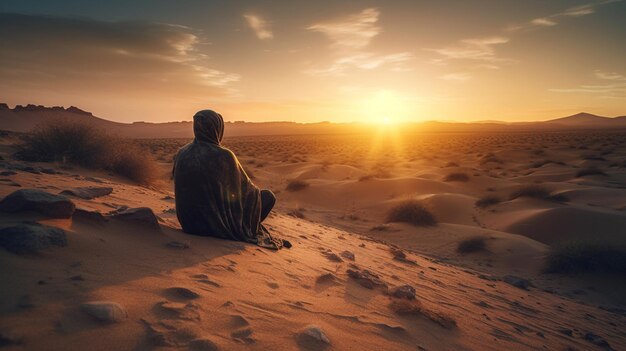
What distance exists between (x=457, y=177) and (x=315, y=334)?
18077 millimetres

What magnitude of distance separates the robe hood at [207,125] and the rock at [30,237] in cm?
191

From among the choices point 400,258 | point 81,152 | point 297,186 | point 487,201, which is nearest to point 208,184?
point 400,258

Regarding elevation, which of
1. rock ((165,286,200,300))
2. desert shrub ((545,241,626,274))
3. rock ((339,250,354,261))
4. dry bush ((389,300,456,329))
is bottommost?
desert shrub ((545,241,626,274))

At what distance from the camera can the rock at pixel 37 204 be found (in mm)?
3459

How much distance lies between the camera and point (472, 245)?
9.82m

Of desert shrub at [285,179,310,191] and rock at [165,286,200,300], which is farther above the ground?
rock at [165,286,200,300]

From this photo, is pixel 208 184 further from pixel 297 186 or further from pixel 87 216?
pixel 297 186

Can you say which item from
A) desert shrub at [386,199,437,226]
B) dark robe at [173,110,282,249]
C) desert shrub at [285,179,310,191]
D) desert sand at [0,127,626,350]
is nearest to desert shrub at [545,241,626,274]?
desert sand at [0,127,626,350]

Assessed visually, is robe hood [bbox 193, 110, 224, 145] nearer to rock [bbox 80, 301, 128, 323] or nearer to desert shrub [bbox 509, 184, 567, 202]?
rock [bbox 80, 301, 128, 323]

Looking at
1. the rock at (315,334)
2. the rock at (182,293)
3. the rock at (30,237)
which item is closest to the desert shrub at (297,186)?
the rock at (30,237)

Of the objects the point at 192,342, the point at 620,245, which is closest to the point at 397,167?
the point at 620,245

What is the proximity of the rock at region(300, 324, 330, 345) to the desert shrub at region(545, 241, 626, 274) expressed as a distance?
765cm

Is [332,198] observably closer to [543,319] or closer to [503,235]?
[503,235]

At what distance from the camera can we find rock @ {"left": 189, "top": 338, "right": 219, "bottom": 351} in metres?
2.28
